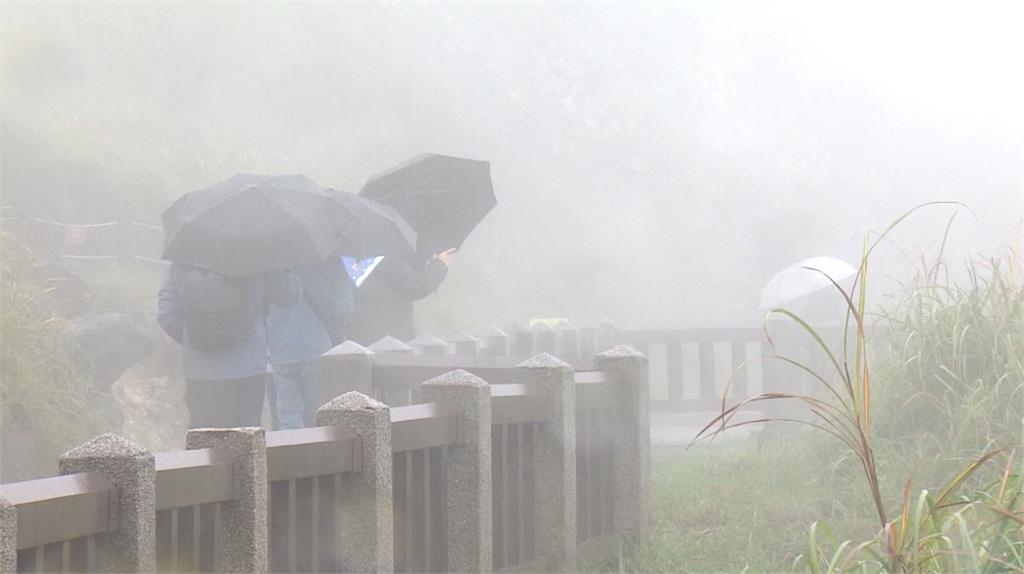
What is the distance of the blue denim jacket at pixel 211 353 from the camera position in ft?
23.0

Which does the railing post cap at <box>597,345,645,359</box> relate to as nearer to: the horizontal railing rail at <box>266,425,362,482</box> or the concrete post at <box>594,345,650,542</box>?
the concrete post at <box>594,345,650,542</box>

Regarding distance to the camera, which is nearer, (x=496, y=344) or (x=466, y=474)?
(x=466, y=474)

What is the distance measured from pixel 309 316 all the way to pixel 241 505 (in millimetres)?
4181

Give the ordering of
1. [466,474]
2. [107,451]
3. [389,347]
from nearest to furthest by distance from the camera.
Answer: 1. [107,451]
2. [466,474]
3. [389,347]

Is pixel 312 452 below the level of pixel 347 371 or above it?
below

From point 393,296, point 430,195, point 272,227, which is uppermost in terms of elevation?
point 430,195

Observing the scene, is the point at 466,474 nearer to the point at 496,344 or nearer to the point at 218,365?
the point at 218,365

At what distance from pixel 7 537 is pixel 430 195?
690 centimetres

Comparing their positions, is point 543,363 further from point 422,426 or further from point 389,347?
point 389,347

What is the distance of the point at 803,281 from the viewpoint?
1800cm

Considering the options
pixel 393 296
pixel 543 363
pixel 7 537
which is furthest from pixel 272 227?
pixel 7 537

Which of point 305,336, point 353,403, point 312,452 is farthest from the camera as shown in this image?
point 305,336

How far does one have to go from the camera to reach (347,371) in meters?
6.39

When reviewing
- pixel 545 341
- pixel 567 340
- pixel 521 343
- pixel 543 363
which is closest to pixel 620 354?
pixel 543 363
